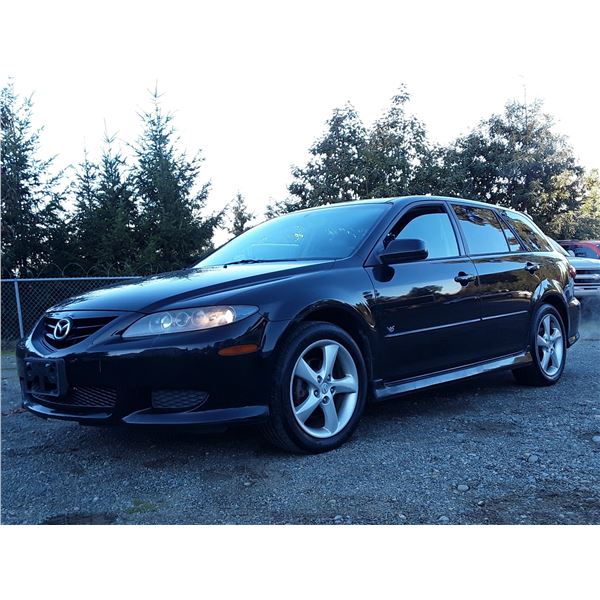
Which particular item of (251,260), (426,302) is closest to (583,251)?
(426,302)

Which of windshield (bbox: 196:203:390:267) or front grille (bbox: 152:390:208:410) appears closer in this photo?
front grille (bbox: 152:390:208:410)

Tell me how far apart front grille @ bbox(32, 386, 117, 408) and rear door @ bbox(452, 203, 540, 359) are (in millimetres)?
2754

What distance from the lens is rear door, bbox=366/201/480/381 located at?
397 centimetres

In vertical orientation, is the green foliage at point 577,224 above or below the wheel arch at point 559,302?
above

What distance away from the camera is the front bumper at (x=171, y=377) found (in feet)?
10.4

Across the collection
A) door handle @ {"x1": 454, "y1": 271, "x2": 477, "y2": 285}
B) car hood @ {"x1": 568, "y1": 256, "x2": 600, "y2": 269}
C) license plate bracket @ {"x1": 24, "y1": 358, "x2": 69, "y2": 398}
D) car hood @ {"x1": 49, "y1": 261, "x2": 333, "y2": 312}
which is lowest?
license plate bracket @ {"x1": 24, "y1": 358, "x2": 69, "y2": 398}

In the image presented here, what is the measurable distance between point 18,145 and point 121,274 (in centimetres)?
294

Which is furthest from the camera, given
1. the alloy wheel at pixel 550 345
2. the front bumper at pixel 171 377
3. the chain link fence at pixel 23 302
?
the chain link fence at pixel 23 302

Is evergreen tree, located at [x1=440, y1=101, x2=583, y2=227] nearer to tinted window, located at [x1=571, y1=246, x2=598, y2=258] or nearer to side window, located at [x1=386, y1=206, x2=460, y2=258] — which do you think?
tinted window, located at [x1=571, y1=246, x2=598, y2=258]

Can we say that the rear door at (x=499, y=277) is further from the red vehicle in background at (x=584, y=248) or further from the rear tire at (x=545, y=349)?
the red vehicle in background at (x=584, y=248)

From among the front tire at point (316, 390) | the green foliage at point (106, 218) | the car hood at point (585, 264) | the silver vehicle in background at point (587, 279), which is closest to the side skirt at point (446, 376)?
the front tire at point (316, 390)

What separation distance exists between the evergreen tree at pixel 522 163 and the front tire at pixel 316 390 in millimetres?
24589

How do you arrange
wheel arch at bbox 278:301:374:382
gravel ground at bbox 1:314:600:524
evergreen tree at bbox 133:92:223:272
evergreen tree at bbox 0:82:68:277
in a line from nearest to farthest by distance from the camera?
gravel ground at bbox 1:314:600:524 < wheel arch at bbox 278:301:374:382 < evergreen tree at bbox 0:82:68:277 < evergreen tree at bbox 133:92:223:272

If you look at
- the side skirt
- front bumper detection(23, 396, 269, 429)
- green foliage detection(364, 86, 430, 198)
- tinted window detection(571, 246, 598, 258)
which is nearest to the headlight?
front bumper detection(23, 396, 269, 429)
